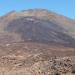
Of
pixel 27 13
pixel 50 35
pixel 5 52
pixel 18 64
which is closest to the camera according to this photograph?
pixel 18 64

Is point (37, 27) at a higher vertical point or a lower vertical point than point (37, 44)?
higher

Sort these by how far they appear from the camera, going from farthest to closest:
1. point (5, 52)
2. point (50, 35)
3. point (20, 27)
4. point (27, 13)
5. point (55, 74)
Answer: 1. point (27, 13)
2. point (20, 27)
3. point (50, 35)
4. point (5, 52)
5. point (55, 74)

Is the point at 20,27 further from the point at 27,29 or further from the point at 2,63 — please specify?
the point at 2,63

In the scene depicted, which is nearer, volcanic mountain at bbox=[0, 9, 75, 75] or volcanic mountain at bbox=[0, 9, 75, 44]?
volcanic mountain at bbox=[0, 9, 75, 75]

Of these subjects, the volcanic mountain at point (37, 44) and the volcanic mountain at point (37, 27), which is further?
the volcanic mountain at point (37, 27)

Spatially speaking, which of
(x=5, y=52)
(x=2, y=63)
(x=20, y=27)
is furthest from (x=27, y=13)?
(x=2, y=63)

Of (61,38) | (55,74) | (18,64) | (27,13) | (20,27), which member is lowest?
(55,74)

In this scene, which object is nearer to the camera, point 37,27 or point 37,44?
point 37,44

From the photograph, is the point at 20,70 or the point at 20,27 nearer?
the point at 20,70
